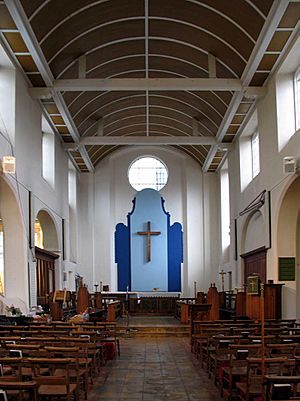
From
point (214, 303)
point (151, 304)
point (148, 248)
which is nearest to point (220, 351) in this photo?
point (214, 303)

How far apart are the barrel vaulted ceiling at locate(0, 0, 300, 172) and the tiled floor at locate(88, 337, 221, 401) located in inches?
266

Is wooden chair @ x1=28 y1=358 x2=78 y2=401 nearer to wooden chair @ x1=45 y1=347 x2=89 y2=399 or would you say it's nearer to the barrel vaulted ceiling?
wooden chair @ x1=45 y1=347 x2=89 y2=399

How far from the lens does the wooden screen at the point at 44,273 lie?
18734mm

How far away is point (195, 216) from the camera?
28094mm

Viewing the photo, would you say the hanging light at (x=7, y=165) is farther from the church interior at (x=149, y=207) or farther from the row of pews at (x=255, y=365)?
the row of pews at (x=255, y=365)

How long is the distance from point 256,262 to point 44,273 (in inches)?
258

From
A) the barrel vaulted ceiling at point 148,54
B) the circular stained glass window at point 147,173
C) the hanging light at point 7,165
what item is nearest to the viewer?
the hanging light at point 7,165

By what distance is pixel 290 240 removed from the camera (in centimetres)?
1577

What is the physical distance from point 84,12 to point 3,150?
12.3ft

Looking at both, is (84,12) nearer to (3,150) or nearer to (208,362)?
(3,150)

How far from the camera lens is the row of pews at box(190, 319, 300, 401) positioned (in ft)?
21.2

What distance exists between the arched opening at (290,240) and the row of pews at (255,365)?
130 inches

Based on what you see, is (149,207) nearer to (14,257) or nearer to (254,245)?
(254,245)

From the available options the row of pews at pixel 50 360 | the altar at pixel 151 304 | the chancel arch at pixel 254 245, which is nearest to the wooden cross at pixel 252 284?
the row of pews at pixel 50 360
